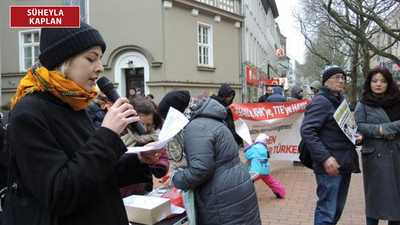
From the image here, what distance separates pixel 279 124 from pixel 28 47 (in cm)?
1345

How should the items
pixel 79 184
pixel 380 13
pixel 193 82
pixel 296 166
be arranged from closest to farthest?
1. pixel 79 184
2. pixel 296 166
3. pixel 193 82
4. pixel 380 13

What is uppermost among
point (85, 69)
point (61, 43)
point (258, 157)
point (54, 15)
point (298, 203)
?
point (54, 15)

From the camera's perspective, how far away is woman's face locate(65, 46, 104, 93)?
4.84 feet

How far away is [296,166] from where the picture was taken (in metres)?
9.00

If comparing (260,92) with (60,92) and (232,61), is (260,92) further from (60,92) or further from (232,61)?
(60,92)

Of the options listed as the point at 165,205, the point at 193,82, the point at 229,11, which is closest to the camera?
the point at 165,205

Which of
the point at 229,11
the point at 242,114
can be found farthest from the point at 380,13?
the point at 242,114

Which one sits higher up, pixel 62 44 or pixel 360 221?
pixel 62 44

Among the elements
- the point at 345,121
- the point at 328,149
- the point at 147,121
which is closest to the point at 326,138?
the point at 328,149

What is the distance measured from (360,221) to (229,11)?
1498cm

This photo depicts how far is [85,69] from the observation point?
149 cm

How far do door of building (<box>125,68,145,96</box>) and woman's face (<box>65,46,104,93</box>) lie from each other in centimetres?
1395

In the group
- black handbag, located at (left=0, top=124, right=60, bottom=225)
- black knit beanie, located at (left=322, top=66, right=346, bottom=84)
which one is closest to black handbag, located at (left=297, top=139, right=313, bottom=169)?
black knit beanie, located at (left=322, top=66, right=346, bottom=84)

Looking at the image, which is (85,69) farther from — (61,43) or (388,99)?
(388,99)
